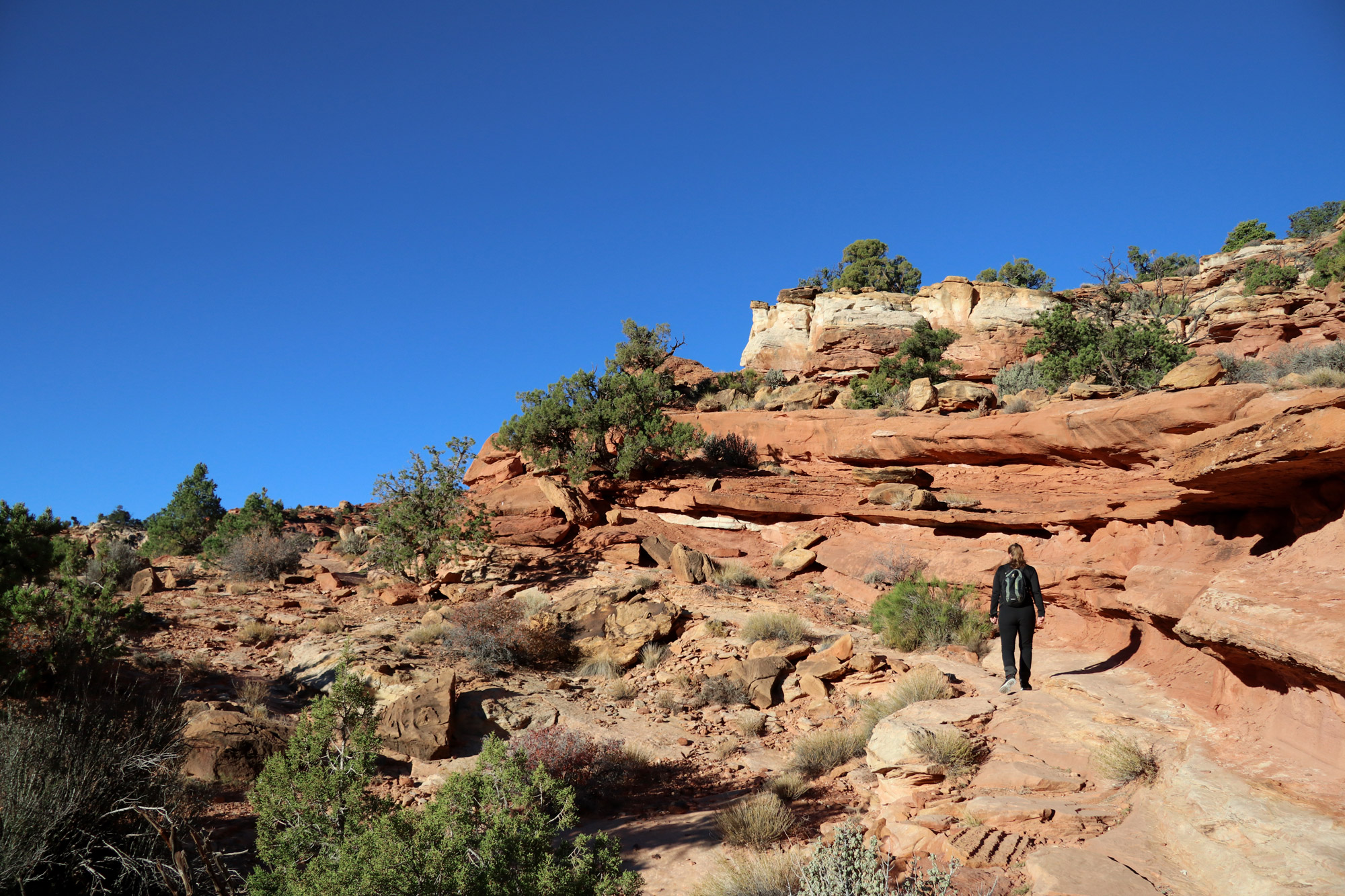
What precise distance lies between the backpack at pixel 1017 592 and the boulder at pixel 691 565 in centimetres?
917

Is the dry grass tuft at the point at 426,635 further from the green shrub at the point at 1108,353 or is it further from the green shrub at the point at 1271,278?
the green shrub at the point at 1271,278

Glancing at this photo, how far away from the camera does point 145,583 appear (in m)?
16.1

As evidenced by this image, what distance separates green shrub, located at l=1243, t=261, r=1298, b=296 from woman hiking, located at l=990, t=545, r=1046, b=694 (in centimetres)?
3173

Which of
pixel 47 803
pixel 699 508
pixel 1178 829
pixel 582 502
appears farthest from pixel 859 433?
pixel 47 803

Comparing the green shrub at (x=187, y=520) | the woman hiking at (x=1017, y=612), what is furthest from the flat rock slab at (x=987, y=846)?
the green shrub at (x=187, y=520)

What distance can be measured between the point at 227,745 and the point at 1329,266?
41.3 metres

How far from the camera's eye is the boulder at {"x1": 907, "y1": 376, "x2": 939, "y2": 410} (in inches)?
829

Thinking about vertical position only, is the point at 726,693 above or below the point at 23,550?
below

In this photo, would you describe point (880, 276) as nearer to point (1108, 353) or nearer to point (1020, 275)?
point (1020, 275)

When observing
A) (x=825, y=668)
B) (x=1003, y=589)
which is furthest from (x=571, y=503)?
(x=1003, y=589)

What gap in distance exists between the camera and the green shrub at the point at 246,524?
21266 mm

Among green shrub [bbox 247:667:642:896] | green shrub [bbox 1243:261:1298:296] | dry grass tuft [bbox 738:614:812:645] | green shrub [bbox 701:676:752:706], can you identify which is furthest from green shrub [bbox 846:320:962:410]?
green shrub [bbox 247:667:642:896]

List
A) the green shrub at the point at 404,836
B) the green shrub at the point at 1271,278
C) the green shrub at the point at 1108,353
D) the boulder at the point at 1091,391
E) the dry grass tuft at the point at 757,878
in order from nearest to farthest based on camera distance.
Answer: the green shrub at the point at 404,836, the dry grass tuft at the point at 757,878, the boulder at the point at 1091,391, the green shrub at the point at 1108,353, the green shrub at the point at 1271,278

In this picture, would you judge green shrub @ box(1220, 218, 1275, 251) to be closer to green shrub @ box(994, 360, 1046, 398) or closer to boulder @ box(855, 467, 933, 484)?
green shrub @ box(994, 360, 1046, 398)
